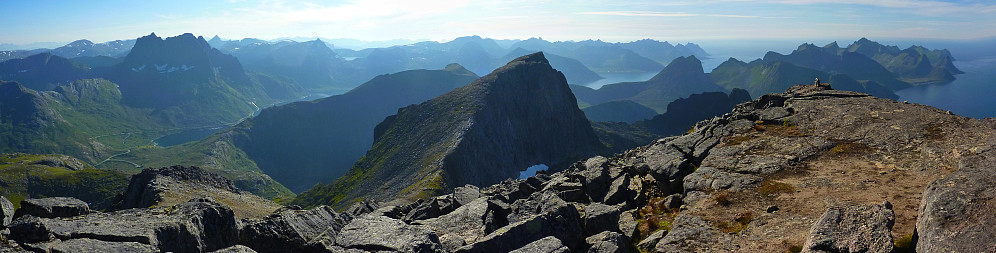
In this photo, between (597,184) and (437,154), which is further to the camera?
(437,154)

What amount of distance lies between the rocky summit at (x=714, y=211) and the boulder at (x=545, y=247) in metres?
0.08

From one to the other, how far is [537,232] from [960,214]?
15.9m

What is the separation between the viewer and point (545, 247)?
Result: 63.9ft

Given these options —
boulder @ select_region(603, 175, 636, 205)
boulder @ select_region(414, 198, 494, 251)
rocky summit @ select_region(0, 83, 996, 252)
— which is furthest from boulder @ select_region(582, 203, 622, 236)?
boulder @ select_region(603, 175, 636, 205)

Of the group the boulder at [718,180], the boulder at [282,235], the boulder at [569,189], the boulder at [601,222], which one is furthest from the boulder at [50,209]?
the boulder at [718,180]

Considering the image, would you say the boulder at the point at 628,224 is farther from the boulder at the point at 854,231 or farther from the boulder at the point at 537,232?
the boulder at the point at 854,231

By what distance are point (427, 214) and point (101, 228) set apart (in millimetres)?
17027

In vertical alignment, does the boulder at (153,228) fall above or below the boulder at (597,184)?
above

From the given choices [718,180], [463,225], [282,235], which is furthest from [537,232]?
[718,180]

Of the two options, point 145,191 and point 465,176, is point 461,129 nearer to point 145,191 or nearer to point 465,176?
point 465,176

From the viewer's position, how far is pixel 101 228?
2067cm

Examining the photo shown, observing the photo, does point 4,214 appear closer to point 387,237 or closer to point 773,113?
point 387,237

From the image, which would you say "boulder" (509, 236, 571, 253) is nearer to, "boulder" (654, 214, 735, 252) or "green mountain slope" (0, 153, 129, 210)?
"boulder" (654, 214, 735, 252)

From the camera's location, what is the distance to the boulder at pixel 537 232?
68.0 ft
